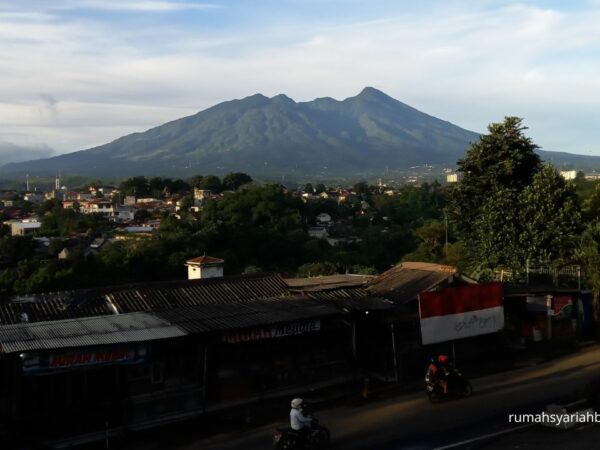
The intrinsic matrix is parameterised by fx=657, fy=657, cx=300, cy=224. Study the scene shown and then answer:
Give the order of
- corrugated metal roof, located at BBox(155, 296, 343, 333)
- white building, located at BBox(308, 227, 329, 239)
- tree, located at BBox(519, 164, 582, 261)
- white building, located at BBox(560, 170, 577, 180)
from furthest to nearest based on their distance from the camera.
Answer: white building, located at BBox(308, 227, 329, 239)
white building, located at BBox(560, 170, 577, 180)
tree, located at BBox(519, 164, 582, 261)
corrugated metal roof, located at BBox(155, 296, 343, 333)

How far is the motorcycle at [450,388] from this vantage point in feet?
39.0

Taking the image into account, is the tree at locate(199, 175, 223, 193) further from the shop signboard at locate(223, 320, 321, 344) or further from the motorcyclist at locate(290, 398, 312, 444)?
the motorcyclist at locate(290, 398, 312, 444)

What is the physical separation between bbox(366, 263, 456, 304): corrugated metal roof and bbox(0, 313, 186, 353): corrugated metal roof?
5.11 metres

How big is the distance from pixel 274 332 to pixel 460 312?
4.21 metres

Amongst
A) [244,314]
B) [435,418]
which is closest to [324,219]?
[244,314]

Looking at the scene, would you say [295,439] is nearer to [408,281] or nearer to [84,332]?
[84,332]

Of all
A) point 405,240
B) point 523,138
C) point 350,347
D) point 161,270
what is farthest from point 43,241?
point 350,347

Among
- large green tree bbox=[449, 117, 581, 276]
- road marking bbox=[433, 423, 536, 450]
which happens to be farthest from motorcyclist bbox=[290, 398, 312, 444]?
large green tree bbox=[449, 117, 581, 276]

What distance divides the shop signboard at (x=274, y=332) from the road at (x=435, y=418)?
147cm

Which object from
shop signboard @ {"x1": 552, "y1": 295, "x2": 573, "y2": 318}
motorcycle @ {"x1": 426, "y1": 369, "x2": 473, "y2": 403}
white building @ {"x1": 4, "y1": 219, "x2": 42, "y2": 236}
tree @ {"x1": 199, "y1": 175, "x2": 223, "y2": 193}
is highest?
tree @ {"x1": 199, "y1": 175, "x2": 223, "y2": 193}

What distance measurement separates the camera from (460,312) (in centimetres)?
1366

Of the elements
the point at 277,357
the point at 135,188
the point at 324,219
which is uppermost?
the point at 135,188

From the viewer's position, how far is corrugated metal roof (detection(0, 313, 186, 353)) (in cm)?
977

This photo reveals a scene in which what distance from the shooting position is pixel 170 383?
1138 cm
